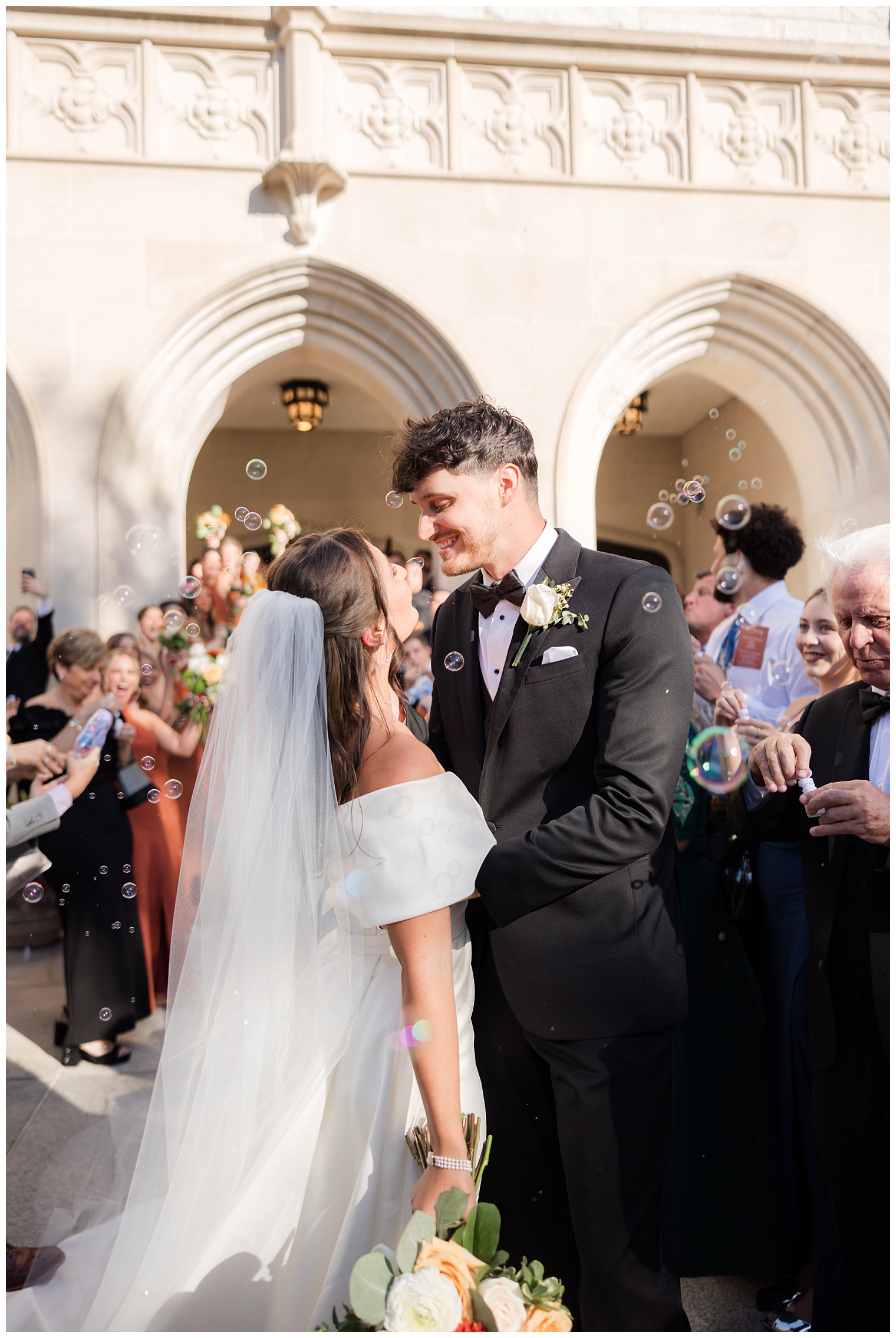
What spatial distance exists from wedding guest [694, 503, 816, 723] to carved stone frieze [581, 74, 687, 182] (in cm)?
393

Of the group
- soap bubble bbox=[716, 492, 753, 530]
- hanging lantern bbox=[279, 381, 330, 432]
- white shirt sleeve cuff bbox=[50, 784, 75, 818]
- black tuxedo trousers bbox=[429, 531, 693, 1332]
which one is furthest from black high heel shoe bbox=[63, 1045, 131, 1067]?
hanging lantern bbox=[279, 381, 330, 432]

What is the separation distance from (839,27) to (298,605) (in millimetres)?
7533

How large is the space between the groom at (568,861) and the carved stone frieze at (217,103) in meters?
5.25

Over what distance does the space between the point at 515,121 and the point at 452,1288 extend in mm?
7253

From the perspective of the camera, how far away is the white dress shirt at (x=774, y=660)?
13.4ft

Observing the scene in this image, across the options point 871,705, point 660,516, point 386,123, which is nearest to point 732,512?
point 660,516

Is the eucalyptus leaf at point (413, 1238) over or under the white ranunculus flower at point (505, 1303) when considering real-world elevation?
over

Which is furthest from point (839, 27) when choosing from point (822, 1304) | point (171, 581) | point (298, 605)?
point (822, 1304)

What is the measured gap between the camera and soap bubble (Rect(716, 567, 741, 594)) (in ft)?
12.0

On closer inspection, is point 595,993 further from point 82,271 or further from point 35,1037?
point 82,271

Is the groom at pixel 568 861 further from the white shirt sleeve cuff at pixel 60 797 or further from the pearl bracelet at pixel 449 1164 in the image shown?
the white shirt sleeve cuff at pixel 60 797

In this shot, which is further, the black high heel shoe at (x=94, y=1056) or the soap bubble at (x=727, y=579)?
the black high heel shoe at (x=94, y=1056)

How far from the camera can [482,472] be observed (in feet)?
7.64

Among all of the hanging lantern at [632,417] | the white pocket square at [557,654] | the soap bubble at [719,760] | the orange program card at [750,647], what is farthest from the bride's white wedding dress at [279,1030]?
the hanging lantern at [632,417]
